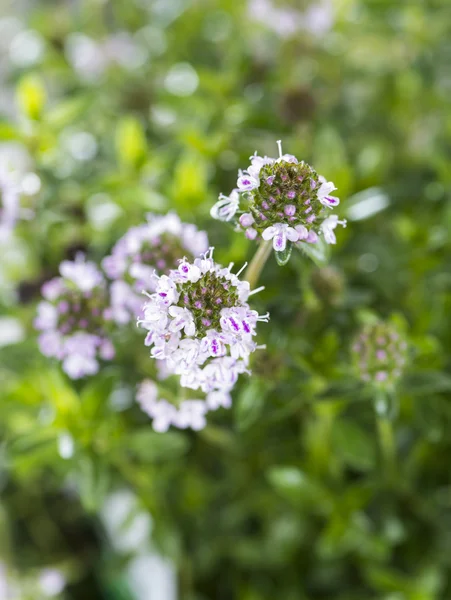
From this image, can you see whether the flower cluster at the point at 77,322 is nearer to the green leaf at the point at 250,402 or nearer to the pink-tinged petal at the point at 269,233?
the green leaf at the point at 250,402

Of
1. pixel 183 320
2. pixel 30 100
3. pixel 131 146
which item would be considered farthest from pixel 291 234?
pixel 30 100

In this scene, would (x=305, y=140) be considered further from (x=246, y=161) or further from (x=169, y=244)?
(x=169, y=244)

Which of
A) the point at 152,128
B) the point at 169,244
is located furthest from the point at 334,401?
the point at 152,128

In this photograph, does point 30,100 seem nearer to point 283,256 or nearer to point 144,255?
point 144,255

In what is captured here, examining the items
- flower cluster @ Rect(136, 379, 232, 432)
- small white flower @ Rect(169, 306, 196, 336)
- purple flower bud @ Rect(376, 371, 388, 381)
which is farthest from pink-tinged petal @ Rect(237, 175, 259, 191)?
purple flower bud @ Rect(376, 371, 388, 381)

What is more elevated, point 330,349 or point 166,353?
point 330,349

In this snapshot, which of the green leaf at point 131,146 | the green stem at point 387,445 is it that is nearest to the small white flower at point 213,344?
the green stem at point 387,445
